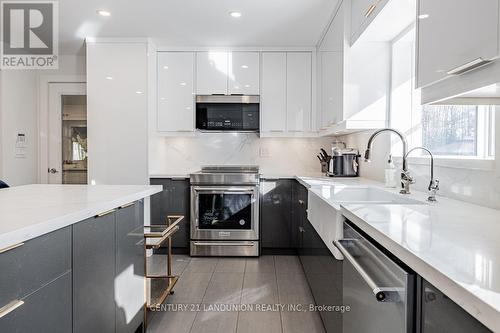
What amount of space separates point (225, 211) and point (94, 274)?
232 cm

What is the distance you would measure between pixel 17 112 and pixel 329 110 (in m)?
3.67

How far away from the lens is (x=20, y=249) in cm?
100

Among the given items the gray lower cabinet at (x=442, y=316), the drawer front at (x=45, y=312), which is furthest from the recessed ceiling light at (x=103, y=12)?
the gray lower cabinet at (x=442, y=316)

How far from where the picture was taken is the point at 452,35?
1.09 meters

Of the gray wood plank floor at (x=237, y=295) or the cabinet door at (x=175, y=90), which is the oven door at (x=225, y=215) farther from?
the cabinet door at (x=175, y=90)

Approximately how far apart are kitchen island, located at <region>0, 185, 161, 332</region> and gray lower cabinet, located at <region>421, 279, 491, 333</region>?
1.06 m

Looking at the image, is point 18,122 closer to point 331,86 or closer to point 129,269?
point 129,269

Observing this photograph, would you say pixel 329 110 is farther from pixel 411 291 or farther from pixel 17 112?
pixel 17 112

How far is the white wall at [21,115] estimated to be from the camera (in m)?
3.98

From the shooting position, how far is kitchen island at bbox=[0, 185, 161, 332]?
99 cm

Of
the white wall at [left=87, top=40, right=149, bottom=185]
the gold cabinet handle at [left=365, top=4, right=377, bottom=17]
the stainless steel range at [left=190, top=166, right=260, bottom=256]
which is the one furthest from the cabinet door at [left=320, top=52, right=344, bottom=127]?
the white wall at [left=87, top=40, right=149, bottom=185]

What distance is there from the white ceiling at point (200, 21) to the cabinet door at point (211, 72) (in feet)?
0.48

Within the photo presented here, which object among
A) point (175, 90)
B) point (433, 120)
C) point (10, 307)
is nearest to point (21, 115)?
point (175, 90)

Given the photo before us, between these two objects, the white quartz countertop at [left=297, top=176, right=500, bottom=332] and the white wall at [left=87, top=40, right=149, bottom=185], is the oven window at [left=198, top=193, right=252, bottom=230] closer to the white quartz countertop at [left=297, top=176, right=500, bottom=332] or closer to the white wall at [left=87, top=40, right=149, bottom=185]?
the white wall at [left=87, top=40, right=149, bottom=185]
